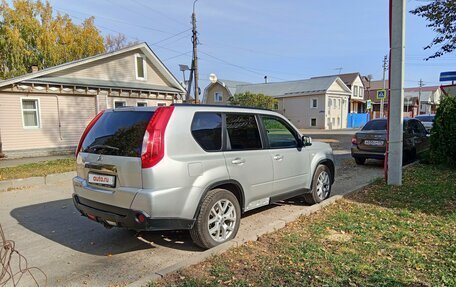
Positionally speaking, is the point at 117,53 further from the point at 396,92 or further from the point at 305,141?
the point at 305,141

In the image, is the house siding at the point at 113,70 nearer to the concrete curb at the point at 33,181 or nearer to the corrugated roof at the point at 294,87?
the concrete curb at the point at 33,181

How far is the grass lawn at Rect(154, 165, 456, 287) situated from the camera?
10.4ft

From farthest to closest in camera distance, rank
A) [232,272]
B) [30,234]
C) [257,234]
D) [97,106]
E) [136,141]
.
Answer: [97,106] < [30,234] < [257,234] < [136,141] < [232,272]

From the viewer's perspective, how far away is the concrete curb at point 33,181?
815 cm

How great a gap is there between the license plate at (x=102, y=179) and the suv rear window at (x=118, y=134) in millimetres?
277

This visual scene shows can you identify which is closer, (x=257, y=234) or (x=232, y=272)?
(x=232, y=272)

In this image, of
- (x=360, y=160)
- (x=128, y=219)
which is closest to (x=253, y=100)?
(x=360, y=160)

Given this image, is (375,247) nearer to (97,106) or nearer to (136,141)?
(136,141)

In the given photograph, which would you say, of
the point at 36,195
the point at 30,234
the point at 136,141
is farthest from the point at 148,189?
the point at 36,195

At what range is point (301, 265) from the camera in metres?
3.47

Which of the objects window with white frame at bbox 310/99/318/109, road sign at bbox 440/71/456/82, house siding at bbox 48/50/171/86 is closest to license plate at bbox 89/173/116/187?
road sign at bbox 440/71/456/82

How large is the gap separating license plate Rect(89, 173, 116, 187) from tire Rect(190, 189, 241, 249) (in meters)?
1.08

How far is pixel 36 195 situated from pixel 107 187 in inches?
190

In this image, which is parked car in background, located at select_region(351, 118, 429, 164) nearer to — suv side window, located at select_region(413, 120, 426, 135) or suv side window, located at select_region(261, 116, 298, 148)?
Answer: suv side window, located at select_region(413, 120, 426, 135)
